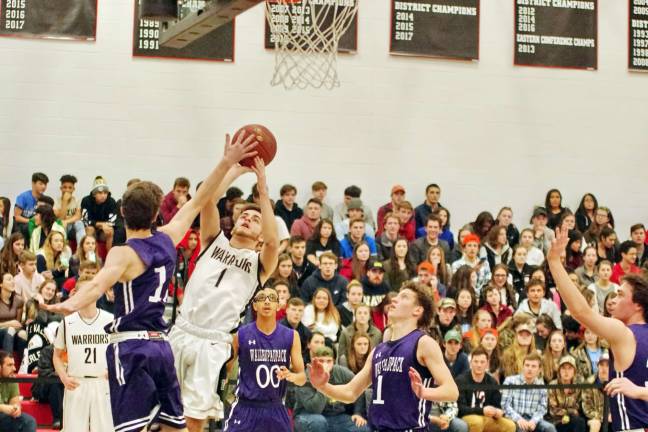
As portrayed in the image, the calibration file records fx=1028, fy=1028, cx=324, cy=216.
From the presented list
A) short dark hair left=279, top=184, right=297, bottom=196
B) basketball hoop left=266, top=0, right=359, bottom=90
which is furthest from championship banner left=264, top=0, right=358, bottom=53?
short dark hair left=279, top=184, right=297, bottom=196

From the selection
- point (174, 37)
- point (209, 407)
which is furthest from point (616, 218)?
point (209, 407)

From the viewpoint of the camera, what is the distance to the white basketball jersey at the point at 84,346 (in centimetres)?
883

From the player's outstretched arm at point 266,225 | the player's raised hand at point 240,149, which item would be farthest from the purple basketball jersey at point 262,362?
the player's raised hand at point 240,149

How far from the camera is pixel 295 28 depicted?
12.3 meters

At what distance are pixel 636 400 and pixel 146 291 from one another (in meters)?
2.84

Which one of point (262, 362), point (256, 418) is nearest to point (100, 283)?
point (256, 418)

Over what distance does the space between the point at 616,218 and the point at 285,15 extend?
666 centimetres

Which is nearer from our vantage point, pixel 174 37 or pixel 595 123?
pixel 174 37

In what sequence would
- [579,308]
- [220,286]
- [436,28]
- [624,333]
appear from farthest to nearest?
1. [436,28]
2. [220,286]
3. [624,333]
4. [579,308]

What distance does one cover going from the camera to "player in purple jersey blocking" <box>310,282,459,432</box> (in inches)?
248

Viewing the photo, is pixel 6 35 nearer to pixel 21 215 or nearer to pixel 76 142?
pixel 76 142

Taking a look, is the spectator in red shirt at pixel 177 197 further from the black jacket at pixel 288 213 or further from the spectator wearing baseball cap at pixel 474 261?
the spectator wearing baseball cap at pixel 474 261

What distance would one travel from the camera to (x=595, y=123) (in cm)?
1670

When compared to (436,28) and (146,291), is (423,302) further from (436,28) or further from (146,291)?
(436,28)
